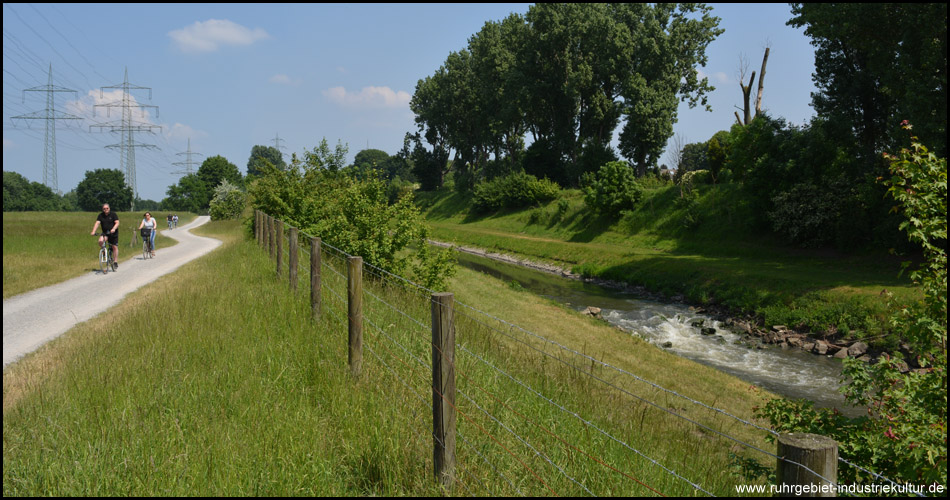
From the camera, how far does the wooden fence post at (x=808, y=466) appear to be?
6.97 feet

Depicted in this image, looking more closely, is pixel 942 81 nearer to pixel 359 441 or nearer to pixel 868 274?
pixel 868 274

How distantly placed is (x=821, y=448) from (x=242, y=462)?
12.1 ft

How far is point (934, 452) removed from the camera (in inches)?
160

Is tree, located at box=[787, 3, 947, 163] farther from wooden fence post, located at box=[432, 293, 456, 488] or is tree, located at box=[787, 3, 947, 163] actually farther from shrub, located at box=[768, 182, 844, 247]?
wooden fence post, located at box=[432, 293, 456, 488]

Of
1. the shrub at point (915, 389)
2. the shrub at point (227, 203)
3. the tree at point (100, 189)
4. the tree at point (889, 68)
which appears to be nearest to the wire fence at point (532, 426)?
the shrub at point (915, 389)

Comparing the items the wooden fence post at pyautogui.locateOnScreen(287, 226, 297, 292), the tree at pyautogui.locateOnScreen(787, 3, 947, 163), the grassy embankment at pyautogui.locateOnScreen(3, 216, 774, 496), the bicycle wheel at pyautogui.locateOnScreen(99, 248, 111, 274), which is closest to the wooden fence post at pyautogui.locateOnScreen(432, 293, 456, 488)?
the grassy embankment at pyautogui.locateOnScreen(3, 216, 774, 496)

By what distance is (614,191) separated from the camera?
1704 inches

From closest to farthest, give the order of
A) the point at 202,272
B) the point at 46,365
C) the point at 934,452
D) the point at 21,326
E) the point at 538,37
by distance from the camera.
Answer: the point at 934,452 → the point at 46,365 → the point at 21,326 → the point at 202,272 → the point at 538,37

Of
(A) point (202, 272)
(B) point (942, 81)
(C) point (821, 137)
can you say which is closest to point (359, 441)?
(A) point (202, 272)

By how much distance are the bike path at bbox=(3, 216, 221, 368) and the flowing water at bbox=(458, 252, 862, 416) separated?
10.5 metres

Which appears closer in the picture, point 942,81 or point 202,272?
point 202,272

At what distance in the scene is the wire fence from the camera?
13.5ft

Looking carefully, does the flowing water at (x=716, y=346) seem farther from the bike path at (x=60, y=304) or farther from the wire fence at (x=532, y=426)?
the bike path at (x=60, y=304)

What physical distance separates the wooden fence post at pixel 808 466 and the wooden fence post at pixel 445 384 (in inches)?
90.0
